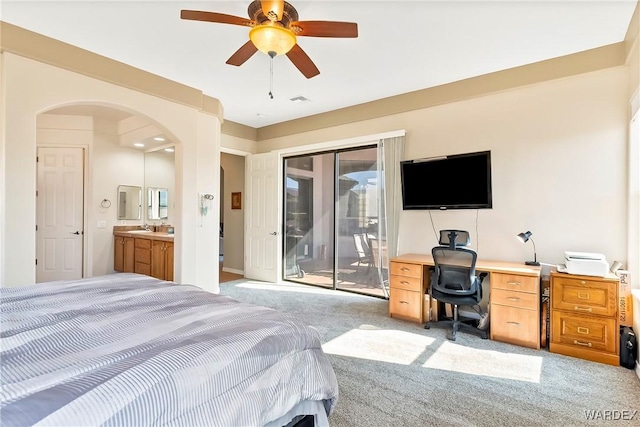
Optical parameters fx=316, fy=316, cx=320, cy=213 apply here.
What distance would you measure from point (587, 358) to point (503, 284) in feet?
2.78

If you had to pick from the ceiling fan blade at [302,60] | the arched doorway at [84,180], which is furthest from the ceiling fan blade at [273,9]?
the arched doorway at [84,180]

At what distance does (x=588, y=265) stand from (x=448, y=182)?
1590mm

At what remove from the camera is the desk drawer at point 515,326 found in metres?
2.98

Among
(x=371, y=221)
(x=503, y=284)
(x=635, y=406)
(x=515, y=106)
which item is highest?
(x=515, y=106)

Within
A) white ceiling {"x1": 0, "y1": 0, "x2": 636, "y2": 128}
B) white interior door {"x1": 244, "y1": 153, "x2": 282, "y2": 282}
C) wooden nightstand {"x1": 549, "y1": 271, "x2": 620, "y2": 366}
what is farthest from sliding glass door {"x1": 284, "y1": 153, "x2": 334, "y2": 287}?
wooden nightstand {"x1": 549, "y1": 271, "x2": 620, "y2": 366}

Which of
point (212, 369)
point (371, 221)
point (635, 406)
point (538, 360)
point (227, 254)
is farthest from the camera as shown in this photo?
point (227, 254)

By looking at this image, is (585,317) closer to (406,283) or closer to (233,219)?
(406,283)

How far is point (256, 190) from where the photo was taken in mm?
6070

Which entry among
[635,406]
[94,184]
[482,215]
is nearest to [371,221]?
[482,215]

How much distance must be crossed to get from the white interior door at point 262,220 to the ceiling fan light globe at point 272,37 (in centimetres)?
357

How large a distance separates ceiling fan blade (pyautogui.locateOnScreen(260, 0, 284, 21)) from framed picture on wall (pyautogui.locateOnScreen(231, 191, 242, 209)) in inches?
193

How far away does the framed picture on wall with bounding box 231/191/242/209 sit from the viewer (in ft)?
22.1

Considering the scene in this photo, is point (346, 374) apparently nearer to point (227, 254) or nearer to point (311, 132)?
point (311, 132)

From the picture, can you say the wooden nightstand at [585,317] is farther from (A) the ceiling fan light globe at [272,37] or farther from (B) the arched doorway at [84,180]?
(B) the arched doorway at [84,180]
